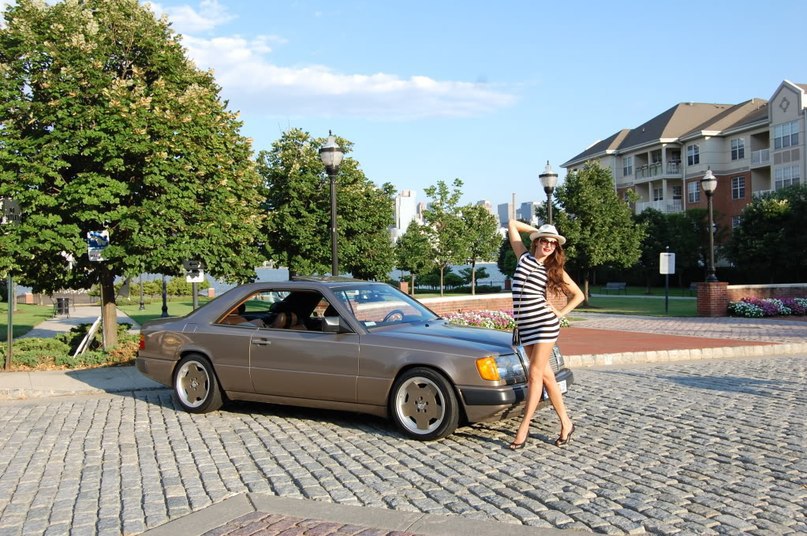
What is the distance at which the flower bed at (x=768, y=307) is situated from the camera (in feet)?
75.4

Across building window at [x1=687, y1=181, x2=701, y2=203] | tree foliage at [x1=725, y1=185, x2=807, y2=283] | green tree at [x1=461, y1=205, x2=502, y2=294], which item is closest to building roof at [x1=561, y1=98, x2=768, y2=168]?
building window at [x1=687, y1=181, x2=701, y2=203]

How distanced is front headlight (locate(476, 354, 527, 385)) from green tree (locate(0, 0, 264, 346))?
777 cm

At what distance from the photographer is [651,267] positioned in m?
53.8

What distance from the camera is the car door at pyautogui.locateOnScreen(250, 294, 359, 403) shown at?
Result: 696cm

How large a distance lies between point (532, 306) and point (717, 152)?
188ft

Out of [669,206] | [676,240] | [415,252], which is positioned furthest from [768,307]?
[669,206]

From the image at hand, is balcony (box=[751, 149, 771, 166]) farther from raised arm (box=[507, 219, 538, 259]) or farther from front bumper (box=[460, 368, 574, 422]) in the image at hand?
front bumper (box=[460, 368, 574, 422])

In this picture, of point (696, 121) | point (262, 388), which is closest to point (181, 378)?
point (262, 388)

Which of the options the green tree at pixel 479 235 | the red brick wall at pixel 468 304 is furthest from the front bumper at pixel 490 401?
the green tree at pixel 479 235

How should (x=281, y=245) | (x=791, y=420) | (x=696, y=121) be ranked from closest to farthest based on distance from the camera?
(x=791, y=420) < (x=281, y=245) < (x=696, y=121)

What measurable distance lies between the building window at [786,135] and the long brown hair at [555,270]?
51.2 metres

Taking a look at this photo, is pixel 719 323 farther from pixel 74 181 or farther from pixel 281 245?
pixel 74 181

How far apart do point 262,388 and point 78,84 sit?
7.55 m

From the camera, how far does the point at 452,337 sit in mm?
6852
